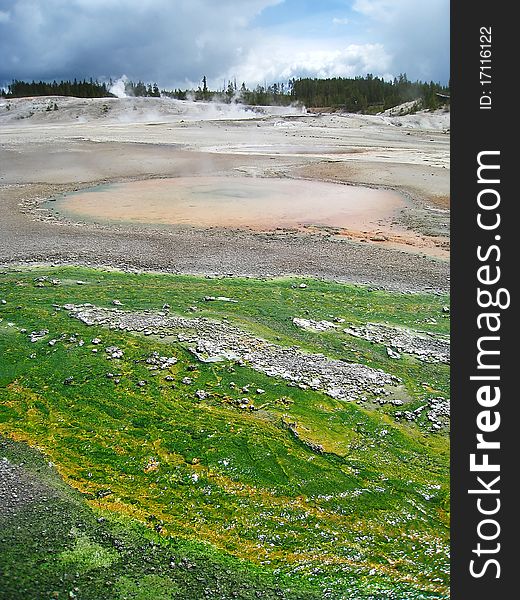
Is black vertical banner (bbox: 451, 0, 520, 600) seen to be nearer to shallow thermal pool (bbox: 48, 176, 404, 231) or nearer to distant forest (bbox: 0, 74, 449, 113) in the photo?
shallow thermal pool (bbox: 48, 176, 404, 231)

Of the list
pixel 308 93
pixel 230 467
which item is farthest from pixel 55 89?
pixel 230 467

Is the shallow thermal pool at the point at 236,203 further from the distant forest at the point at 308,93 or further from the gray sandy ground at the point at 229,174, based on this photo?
the distant forest at the point at 308,93

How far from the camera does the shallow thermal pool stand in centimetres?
1412

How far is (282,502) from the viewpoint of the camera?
5.00 metres

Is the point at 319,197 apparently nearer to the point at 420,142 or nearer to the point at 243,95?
the point at 420,142

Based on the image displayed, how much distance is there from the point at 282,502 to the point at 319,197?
13158 mm

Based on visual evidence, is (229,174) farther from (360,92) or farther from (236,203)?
(360,92)

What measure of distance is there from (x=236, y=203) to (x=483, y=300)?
13940 mm

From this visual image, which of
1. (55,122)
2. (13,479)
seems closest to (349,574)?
(13,479)

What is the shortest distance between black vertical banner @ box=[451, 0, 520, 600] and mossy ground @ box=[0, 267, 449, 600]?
2.10 m

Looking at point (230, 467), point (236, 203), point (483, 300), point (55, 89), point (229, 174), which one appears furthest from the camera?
point (55, 89)

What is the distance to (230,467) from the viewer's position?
5.43 m

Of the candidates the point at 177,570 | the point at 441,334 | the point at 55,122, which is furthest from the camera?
the point at 55,122

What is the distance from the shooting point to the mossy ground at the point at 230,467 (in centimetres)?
428
